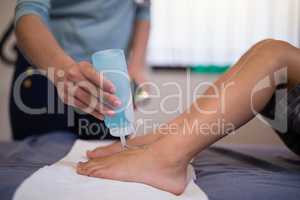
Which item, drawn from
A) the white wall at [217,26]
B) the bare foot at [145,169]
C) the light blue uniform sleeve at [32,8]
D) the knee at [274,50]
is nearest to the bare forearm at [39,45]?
the light blue uniform sleeve at [32,8]

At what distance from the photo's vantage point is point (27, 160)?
92 cm

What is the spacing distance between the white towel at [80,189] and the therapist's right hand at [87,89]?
0.49 feet

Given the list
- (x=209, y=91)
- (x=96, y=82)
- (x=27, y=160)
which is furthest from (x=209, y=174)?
(x=27, y=160)

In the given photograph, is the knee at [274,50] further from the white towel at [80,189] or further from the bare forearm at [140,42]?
the bare forearm at [140,42]

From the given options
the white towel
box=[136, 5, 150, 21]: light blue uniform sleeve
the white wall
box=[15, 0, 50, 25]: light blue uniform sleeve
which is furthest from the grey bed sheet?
the white wall

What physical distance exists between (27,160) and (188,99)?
1.21 meters

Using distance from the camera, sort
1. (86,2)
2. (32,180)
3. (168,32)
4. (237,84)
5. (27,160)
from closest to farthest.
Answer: (32,180) < (237,84) < (27,160) < (86,2) < (168,32)

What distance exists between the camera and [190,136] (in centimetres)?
79

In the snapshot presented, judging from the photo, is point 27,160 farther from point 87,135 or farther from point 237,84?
point 237,84

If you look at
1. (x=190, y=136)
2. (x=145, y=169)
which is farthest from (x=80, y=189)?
(x=190, y=136)

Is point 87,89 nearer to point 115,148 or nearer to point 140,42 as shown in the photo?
point 115,148

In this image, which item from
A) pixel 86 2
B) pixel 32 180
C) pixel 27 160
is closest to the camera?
pixel 32 180

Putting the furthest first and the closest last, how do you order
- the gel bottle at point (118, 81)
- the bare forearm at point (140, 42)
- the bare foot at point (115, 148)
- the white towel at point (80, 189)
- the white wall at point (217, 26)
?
the white wall at point (217, 26)
the bare forearm at point (140, 42)
the bare foot at point (115, 148)
the gel bottle at point (118, 81)
the white towel at point (80, 189)

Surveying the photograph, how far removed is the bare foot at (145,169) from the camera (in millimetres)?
750
